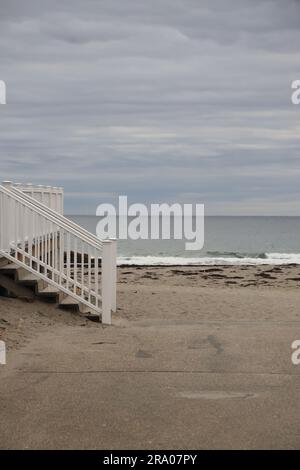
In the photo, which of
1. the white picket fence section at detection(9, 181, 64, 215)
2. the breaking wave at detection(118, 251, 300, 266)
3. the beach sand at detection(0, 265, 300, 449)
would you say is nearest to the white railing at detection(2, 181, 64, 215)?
the white picket fence section at detection(9, 181, 64, 215)

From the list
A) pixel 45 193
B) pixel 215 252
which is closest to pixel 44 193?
pixel 45 193

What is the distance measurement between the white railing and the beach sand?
114 inches

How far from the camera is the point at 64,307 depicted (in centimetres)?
1287

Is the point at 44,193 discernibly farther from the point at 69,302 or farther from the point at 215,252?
the point at 215,252

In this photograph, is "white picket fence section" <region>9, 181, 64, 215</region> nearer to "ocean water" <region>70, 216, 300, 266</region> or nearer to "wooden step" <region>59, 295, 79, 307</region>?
"wooden step" <region>59, 295, 79, 307</region>

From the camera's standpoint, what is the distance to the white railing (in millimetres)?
14601

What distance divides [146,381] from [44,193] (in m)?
9.84

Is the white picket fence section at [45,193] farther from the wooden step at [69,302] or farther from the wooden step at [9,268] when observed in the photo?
the wooden step at [69,302]

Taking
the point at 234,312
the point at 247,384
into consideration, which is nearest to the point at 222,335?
the point at 247,384

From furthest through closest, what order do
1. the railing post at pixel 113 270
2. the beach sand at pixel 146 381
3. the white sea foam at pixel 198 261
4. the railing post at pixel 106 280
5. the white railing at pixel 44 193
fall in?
the white sea foam at pixel 198 261 → the white railing at pixel 44 193 → the railing post at pixel 113 270 → the railing post at pixel 106 280 → the beach sand at pixel 146 381

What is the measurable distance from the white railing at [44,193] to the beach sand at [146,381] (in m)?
2.90

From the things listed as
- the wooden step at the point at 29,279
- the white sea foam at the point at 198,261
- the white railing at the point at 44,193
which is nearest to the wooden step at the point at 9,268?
the wooden step at the point at 29,279

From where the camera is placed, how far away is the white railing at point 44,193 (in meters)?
14.6
